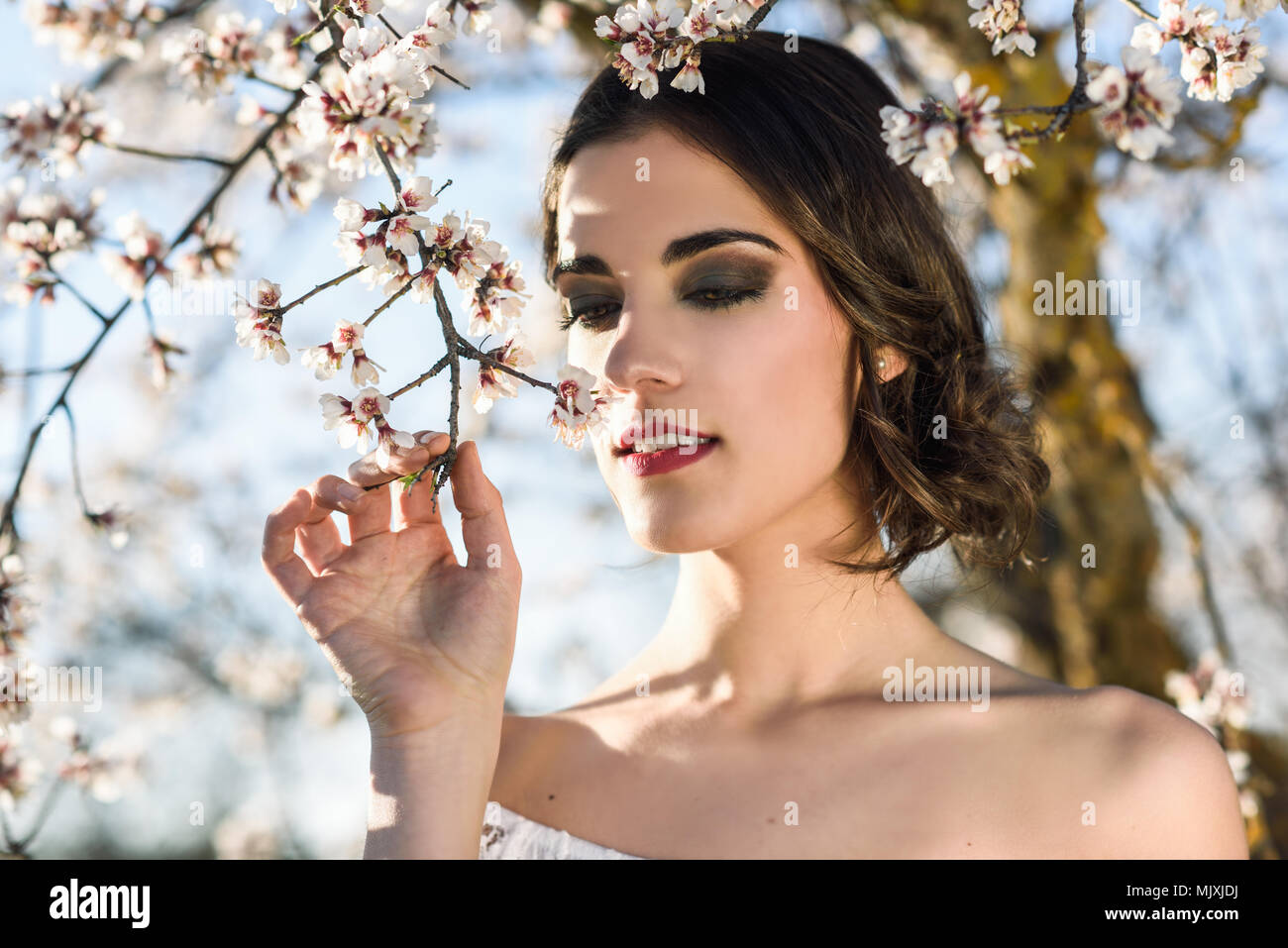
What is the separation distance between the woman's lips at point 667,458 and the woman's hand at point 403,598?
0.65ft

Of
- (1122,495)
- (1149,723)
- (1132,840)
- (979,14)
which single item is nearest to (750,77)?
(979,14)

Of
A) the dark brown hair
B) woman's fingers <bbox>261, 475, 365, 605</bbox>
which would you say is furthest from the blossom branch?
the dark brown hair

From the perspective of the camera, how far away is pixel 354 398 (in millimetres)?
1169

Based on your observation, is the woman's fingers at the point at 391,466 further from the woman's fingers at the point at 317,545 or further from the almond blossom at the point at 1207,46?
the almond blossom at the point at 1207,46

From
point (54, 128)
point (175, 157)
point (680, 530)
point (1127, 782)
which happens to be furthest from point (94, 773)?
point (1127, 782)

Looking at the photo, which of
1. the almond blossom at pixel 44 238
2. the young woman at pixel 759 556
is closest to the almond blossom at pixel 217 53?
the almond blossom at pixel 44 238

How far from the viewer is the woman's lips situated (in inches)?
58.6

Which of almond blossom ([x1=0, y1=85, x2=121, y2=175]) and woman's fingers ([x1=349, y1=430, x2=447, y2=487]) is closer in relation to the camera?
woman's fingers ([x1=349, y1=430, x2=447, y2=487])

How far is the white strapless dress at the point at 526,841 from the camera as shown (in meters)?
1.67

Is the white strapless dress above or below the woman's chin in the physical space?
below

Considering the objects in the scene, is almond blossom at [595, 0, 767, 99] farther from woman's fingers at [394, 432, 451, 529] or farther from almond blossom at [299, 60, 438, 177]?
woman's fingers at [394, 432, 451, 529]

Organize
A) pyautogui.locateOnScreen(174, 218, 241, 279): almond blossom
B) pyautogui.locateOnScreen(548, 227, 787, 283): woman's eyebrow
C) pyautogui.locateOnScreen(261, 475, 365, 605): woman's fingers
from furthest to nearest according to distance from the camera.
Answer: pyautogui.locateOnScreen(174, 218, 241, 279): almond blossom
pyautogui.locateOnScreen(548, 227, 787, 283): woman's eyebrow
pyautogui.locateOnScreen(261, 475, 365, 605): woman's fingers

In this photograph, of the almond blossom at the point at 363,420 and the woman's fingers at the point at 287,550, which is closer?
the almond blossom at the point at 363,420

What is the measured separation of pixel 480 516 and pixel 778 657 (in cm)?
57
